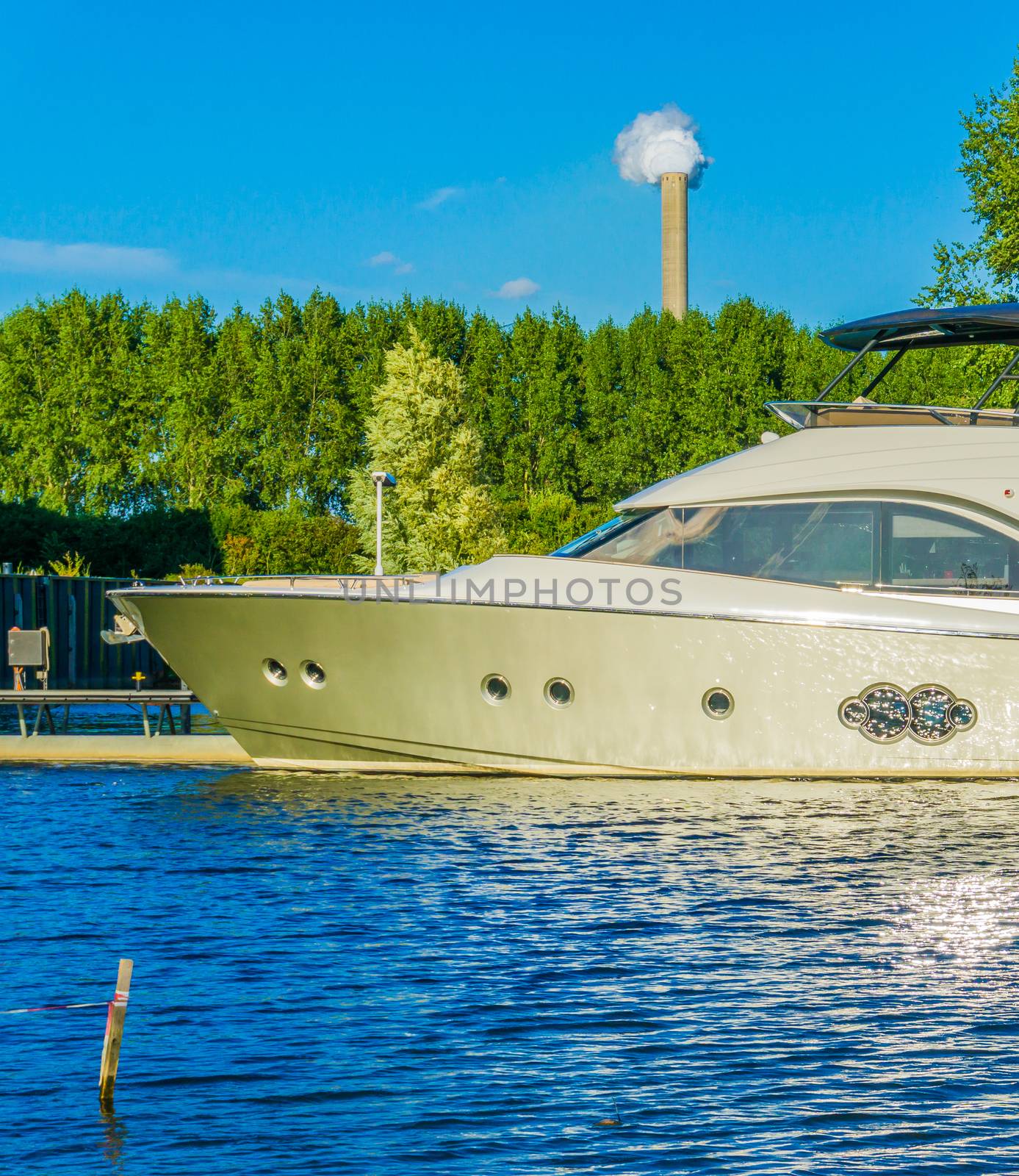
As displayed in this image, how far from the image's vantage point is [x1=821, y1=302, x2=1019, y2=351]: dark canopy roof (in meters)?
16.1

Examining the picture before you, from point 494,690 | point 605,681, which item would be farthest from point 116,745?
point 605,681

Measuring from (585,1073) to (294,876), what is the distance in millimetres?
4710

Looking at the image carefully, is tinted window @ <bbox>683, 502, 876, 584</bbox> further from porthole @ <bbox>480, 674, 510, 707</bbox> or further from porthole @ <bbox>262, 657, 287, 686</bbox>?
porthole @ <bbox>262, 657, 287, 686</bbox>

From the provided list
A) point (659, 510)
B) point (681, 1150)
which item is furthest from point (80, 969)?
point (659, 510)

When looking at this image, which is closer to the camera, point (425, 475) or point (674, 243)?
point (425, 475)

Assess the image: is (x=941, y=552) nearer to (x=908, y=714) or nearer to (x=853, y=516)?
(x=853, y=516)

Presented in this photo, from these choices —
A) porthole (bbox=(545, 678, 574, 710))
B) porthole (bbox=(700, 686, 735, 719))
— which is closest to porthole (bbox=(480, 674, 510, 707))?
porthole (bbox=(545, 678, 574, 710))

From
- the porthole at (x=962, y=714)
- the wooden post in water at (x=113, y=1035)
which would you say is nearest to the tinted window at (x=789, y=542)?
the porthole at (x=962, y=714)

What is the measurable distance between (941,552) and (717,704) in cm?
256

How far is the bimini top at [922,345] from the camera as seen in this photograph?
16.1 m

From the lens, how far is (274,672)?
52.5 feet

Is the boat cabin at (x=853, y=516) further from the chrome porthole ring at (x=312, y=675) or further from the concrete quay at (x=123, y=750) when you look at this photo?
the concrete quay at (x=123, y=750)

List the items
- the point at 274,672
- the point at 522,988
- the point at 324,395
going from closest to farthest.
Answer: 1. the point at 522,988
2. the point at 274,672
3. the point at 324,395

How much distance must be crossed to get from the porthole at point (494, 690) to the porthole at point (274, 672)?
80.0 inches
